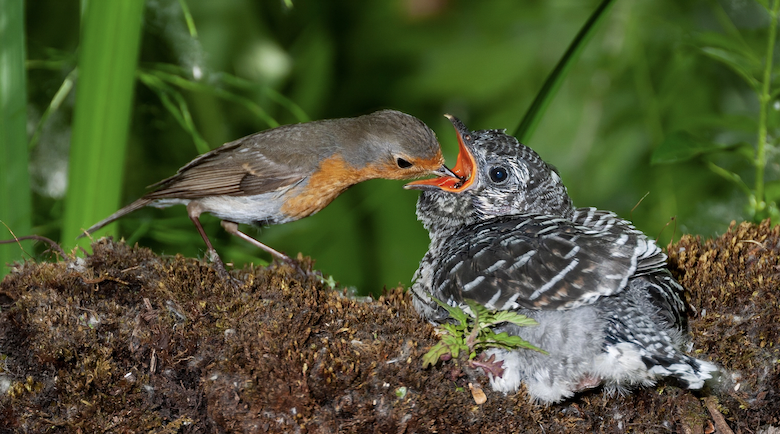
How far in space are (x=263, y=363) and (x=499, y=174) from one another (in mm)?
1599

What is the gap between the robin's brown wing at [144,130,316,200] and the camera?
10.7 feet

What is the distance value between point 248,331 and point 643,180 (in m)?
4.32

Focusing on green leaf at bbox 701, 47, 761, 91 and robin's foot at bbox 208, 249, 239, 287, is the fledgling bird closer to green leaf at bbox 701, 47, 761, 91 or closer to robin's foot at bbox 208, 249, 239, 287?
robin's foot at bbox 208, 249, 239, 287

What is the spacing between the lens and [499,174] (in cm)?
318

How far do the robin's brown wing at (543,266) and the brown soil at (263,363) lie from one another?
0.29m

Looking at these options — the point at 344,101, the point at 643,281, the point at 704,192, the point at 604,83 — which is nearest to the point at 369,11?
the point at 344,101

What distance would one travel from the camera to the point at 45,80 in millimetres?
5633

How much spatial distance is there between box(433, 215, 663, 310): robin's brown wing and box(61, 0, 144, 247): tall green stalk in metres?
1.89

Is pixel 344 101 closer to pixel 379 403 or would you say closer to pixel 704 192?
pixel 704 192

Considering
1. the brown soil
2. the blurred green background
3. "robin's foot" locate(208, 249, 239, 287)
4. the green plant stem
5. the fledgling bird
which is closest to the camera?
the brown soil

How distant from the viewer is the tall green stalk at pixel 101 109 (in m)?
3.18

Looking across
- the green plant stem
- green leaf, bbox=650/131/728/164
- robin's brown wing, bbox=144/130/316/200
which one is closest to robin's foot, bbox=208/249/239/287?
robin's brown wing, bbox=144/130/316/200

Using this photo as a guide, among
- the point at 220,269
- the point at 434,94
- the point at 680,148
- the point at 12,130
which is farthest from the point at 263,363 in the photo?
the point at 434,94

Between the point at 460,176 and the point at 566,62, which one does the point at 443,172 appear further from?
the point at 566,62
